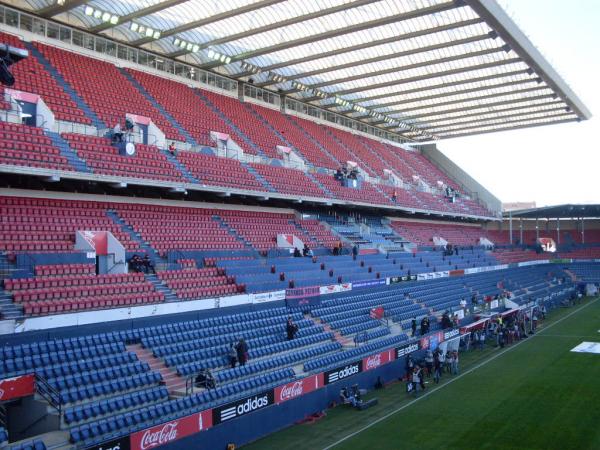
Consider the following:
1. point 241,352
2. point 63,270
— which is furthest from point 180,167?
point 241,352

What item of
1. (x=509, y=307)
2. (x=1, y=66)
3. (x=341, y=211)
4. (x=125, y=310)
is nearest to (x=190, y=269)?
(x=125, y=310)

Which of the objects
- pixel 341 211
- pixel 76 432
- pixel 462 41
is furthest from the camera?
pixel 341 211

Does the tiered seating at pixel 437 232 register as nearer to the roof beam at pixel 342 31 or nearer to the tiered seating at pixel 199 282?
the roof beam at pixel 342 31

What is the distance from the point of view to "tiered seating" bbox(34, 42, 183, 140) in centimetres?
2634

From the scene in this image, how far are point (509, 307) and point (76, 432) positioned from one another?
102 feet

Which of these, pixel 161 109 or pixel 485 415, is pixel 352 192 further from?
pixel 485 415

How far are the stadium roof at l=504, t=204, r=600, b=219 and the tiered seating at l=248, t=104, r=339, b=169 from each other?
28.5 meters

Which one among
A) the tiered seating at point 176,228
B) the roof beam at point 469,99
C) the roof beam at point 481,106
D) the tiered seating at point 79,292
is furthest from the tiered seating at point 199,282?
the roof beam at point 481,106

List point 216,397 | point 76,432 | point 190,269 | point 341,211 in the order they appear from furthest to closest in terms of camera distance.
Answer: point 341,211, point 190,269, point 216,397, point 76,432

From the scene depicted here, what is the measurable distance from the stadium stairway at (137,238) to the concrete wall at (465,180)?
4815 cm

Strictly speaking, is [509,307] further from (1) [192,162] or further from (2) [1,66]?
(2) [1,66]

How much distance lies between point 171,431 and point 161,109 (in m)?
21.4

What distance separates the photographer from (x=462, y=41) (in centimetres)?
3256

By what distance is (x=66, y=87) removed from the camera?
25.7m
